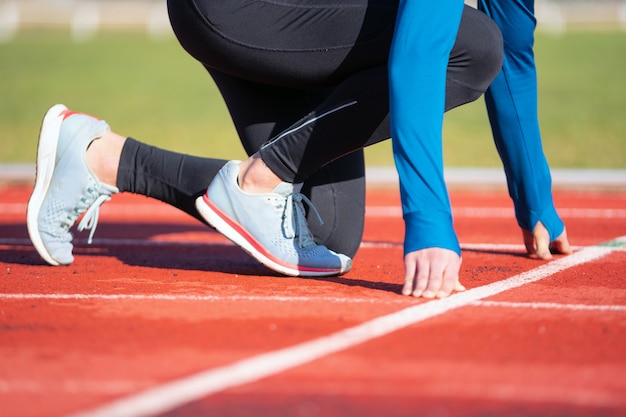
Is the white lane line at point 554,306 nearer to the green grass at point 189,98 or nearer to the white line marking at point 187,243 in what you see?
the white line marking at point 187,243

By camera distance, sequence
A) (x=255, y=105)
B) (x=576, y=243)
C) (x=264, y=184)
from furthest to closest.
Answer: (x=576, y=243) → (x=255, y=105) → (x=264, y=184)

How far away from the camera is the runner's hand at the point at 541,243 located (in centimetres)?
369

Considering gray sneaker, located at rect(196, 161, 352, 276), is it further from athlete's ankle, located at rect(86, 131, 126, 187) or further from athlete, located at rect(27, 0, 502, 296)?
athlete's ankle, located at rect(86, 131, 126, 187)

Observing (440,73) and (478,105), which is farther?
(478,105)

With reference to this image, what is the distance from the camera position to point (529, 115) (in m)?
3.72

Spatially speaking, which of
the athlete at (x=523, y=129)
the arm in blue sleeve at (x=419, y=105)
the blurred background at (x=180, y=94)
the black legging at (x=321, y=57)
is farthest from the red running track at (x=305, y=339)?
the blurred background at (x=180, y=94)

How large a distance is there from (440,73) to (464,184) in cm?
469

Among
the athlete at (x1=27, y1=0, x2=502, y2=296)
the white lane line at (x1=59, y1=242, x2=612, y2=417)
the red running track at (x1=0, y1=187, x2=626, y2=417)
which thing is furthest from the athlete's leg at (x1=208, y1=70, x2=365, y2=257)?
the white lane line at (x1=59, y1=242, x2=612, y2=417)

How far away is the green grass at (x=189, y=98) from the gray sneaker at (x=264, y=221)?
608 centimetres

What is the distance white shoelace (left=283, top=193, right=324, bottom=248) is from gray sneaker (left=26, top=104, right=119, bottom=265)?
66 centimetres

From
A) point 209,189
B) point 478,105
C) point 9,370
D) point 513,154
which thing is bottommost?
point 9,370

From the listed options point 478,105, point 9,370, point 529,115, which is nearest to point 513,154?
point 529,115

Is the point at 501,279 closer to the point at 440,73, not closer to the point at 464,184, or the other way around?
the point at 440,73

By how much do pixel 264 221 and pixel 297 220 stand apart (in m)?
0.17
